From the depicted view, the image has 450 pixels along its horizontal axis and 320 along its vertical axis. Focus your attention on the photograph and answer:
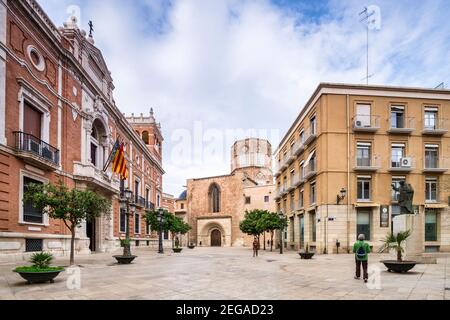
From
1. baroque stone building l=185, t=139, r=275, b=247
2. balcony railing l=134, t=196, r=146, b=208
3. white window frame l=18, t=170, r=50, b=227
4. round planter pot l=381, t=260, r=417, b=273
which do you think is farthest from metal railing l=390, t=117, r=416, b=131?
baroque stone building l=185, t=139, r=275, b=247

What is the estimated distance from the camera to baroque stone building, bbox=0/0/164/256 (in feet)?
47.3

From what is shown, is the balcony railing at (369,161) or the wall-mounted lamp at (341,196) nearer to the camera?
the wall-mounted lamp at (341,196)

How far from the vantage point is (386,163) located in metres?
24.6

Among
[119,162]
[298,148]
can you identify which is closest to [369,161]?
[298,148]

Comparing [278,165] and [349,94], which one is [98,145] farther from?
[278,165]

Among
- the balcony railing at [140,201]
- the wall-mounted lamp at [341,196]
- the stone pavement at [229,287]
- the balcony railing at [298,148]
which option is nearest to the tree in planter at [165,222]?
the balcony railing at [140,201]

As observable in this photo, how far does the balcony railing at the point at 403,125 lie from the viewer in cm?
2439

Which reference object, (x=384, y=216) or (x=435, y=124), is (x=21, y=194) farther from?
(x=435, y=124)

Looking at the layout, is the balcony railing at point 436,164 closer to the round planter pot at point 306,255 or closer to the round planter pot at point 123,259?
the round planter pot at point 306,255

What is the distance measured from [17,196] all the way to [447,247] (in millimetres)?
26489

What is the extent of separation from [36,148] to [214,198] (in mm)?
42142

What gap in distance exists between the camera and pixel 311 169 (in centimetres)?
2708

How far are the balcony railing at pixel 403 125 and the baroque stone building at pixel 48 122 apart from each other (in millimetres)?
18970
